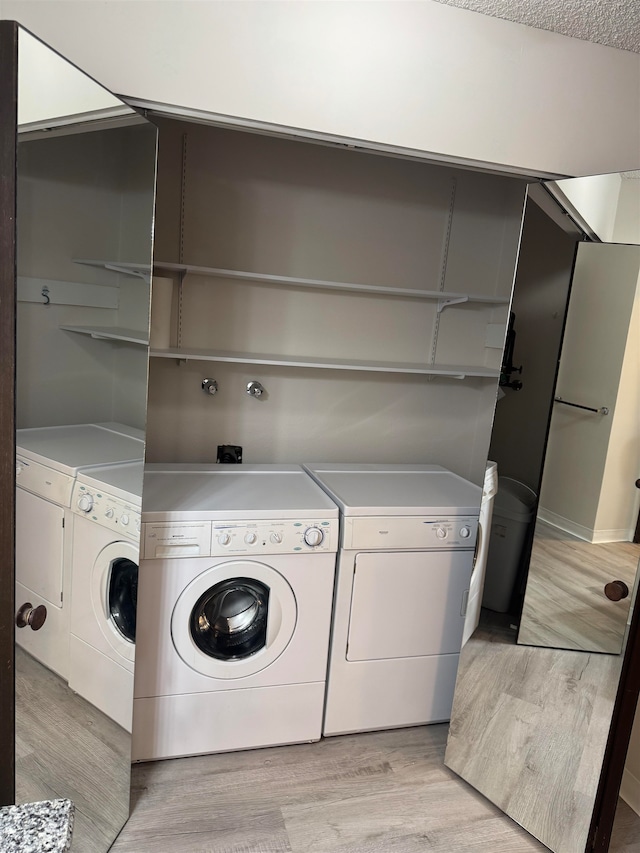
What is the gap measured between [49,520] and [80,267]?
1.98 ft

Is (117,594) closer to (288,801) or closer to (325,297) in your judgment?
(288,801)

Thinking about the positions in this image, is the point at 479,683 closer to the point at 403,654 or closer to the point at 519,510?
the point at 403,654

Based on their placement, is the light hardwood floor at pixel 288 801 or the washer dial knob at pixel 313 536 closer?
the light hardwood floor at pixel 288 801

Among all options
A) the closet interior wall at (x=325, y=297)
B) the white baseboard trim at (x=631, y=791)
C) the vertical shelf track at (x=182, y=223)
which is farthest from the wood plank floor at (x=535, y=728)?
the vertical shelf track at (x=182, y=223)

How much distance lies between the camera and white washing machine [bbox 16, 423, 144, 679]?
4.27 ft

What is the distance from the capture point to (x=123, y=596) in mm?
1814

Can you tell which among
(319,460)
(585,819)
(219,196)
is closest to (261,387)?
(319,460)

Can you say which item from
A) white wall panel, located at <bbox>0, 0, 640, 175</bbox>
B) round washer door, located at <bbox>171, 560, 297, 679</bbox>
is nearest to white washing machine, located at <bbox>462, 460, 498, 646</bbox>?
round washer door, located at <bbox>171, 560, 297, 679</bbox>

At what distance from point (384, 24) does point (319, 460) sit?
5.76ft

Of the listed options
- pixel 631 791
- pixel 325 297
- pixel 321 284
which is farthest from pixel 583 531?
pixel 325 297

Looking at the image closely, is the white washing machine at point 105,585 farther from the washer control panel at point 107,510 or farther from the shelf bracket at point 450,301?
the shelf bracket at point 450,301

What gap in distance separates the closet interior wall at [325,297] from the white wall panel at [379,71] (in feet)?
2.58

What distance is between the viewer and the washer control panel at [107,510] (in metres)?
1.53

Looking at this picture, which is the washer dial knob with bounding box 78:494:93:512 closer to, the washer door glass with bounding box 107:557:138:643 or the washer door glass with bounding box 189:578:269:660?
the washer door glass with bounding box 107:557:138:643
